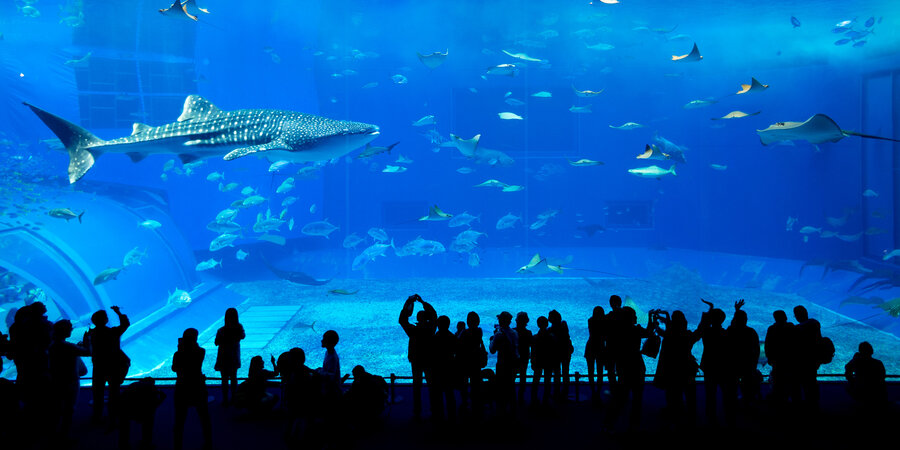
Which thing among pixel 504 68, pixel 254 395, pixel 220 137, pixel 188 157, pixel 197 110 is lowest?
pixel 254 395

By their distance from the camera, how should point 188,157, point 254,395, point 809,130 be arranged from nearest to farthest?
1. point 254,395
2. point 809,130
3. point 188,157

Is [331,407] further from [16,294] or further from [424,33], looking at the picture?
[424,33]

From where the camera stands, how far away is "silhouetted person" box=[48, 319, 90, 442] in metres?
3.01

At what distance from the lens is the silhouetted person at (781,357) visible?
11.1ft

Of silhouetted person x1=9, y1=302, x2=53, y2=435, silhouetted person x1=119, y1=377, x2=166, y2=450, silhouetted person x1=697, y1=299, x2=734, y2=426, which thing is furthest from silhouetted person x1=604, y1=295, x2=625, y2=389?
silhouetted person x1=9, y1=302, x2=53, y2=435

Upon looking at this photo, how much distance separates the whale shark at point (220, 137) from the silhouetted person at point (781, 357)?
4.24 m

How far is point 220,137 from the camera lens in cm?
507

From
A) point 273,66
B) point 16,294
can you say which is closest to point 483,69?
point 273,66

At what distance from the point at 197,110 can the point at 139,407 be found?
151 inches

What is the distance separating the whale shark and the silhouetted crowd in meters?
2.23

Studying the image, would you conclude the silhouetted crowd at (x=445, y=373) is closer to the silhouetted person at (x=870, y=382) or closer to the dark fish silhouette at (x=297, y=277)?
the silhouetted person at (x=870, y=382)

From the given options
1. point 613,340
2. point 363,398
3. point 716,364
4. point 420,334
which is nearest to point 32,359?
point 363,398

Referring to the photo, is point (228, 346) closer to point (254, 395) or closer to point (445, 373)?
point (254, 395)

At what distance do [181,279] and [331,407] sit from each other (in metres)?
13.2
